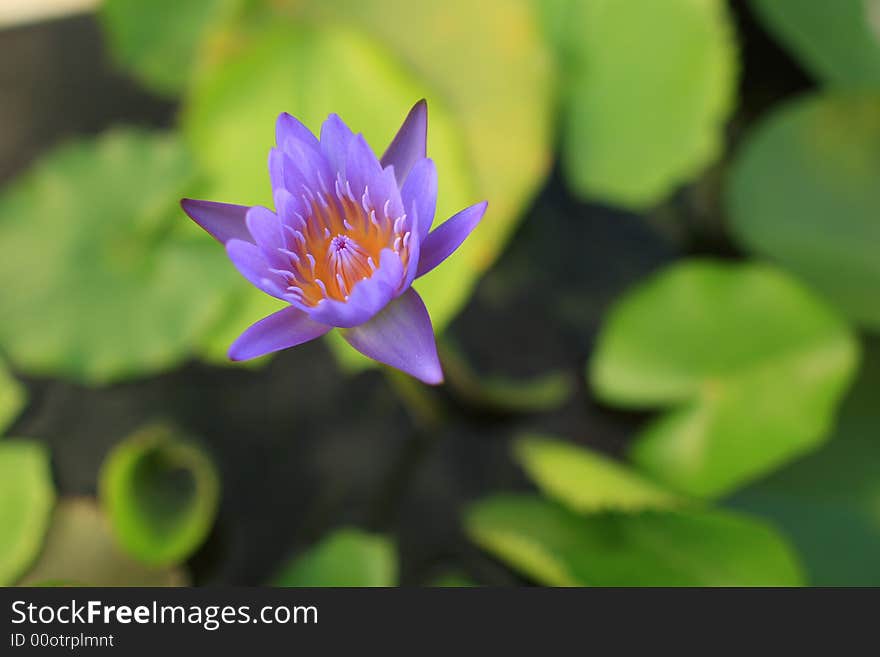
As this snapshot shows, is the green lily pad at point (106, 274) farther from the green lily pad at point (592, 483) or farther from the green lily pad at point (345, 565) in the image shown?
the green lily pad at point (592, 483)

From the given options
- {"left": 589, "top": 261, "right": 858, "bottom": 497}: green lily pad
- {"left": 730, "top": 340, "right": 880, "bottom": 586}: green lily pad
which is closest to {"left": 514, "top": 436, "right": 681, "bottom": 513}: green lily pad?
{"left": 589, "top": 261, "right": 858, "bottom": 497}: green lily pad

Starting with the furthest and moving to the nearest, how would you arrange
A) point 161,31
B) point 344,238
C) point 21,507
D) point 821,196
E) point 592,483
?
point 161,31 < point 821,196 < point 21,507 < point 592,483 < point 344,238

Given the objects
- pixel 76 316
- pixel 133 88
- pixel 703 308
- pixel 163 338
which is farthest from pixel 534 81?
pixel 133 88

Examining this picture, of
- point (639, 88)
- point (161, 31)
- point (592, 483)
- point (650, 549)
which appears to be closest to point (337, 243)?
point (592, 483)

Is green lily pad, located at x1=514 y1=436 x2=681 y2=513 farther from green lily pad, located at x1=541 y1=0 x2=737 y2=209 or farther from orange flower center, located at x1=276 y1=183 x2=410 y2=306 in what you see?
orange flower center, located at x1=276 y1=183 x2=410 y2=306

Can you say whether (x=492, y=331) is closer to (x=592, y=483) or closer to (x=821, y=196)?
(x=592, y=483)

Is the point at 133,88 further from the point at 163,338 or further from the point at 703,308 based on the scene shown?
the point at 703,308
